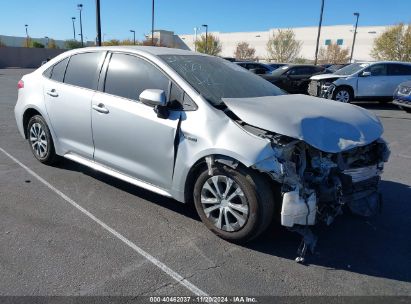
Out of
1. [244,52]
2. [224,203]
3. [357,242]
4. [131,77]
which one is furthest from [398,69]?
[244,52]

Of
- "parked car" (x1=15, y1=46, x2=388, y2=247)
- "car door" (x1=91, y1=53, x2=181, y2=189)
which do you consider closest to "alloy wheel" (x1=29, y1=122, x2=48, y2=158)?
"parked car" (x1=15, y1=46, x2=388, y2=247)

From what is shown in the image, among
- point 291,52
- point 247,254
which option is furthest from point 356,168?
point 291,52

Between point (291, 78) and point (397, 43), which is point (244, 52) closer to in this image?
point (397, 43)

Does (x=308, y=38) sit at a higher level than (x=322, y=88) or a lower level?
higher

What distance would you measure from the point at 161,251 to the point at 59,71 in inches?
120

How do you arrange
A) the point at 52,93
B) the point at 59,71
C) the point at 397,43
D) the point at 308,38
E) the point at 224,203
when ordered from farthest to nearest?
the point at 308,38
the point at 397,43
the point at 59,71
the point at 52,93
the point at 224,203

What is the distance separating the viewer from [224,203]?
347cm

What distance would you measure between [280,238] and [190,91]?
1632 mm

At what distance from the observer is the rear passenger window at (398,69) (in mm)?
13742

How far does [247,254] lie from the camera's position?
3.34 metres

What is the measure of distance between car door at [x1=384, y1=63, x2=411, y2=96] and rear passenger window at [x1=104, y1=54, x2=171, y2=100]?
468 inches

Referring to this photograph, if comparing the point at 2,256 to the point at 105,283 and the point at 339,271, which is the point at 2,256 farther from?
the point at 339,271

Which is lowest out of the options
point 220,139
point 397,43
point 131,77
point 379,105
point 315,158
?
point 379,105

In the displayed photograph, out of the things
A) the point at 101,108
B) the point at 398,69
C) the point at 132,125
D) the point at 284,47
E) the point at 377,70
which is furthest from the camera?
the point at 284,47
